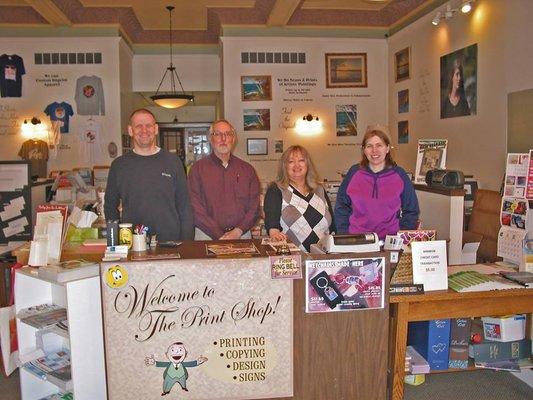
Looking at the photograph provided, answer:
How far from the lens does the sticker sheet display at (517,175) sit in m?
3.10

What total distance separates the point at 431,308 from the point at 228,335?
39.3 inches

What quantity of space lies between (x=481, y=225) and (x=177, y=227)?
10.3ft

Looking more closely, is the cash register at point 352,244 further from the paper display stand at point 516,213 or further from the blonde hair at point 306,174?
the paper display stand at point 516,213

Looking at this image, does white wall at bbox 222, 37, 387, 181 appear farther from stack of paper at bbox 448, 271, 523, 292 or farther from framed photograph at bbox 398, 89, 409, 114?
stack of paper at bbox 448, 271, 523, 292

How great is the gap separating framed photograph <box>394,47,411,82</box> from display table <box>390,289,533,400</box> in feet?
18.8

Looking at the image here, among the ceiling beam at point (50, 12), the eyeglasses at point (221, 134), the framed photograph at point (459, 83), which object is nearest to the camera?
the eyeglasses at point (221, 134)

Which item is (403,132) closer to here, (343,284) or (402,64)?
(402,64)

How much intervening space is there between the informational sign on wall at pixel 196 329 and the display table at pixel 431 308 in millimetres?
529

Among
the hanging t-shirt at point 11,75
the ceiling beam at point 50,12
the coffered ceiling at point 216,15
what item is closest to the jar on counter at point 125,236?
the coffered ceiling at point 216,15

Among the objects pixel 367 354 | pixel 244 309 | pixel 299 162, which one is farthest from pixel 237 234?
pixel 367 354

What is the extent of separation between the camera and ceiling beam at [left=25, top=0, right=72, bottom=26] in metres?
6.91

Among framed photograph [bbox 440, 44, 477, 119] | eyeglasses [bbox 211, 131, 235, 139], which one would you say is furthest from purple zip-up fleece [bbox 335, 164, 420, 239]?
framed photograph [bbox 440, 44, 477, 119]

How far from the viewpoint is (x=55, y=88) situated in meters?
8.35

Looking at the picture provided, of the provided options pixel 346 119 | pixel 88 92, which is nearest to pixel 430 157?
pixel 346 119
